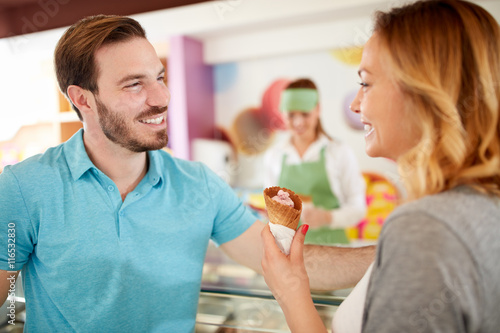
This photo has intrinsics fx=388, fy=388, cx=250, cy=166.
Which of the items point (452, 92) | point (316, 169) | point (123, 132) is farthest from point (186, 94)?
point (452, 92)

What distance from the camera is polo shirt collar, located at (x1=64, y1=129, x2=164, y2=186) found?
114 centimetres

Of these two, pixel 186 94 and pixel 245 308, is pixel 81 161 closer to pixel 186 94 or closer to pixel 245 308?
pixel 245 308

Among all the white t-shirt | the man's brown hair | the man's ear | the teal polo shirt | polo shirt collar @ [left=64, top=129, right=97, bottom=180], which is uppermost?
the man's brown hair

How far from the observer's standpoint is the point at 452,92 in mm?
665

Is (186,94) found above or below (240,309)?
above

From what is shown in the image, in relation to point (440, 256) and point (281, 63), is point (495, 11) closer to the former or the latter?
point (281, 63)

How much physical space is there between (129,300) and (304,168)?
6.07ft

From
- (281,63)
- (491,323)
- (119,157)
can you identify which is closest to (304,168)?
(281,63)

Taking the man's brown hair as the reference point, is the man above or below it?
below

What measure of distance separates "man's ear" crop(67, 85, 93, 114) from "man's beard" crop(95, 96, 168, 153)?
53 mm

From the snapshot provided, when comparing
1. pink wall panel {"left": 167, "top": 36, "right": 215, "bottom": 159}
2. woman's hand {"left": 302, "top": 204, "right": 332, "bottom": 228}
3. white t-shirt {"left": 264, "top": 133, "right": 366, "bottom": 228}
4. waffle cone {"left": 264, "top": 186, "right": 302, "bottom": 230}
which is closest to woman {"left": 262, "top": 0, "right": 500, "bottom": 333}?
waffle cone {"left": 264, "top": 186, "right": 302, "bottom": 230}

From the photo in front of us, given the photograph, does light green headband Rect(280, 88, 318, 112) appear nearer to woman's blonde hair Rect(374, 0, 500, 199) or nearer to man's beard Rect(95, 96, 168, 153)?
man's beard Rect(95, 96, 168, 153)

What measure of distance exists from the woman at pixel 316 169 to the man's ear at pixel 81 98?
5.24ft

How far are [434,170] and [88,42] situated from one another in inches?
40.0
